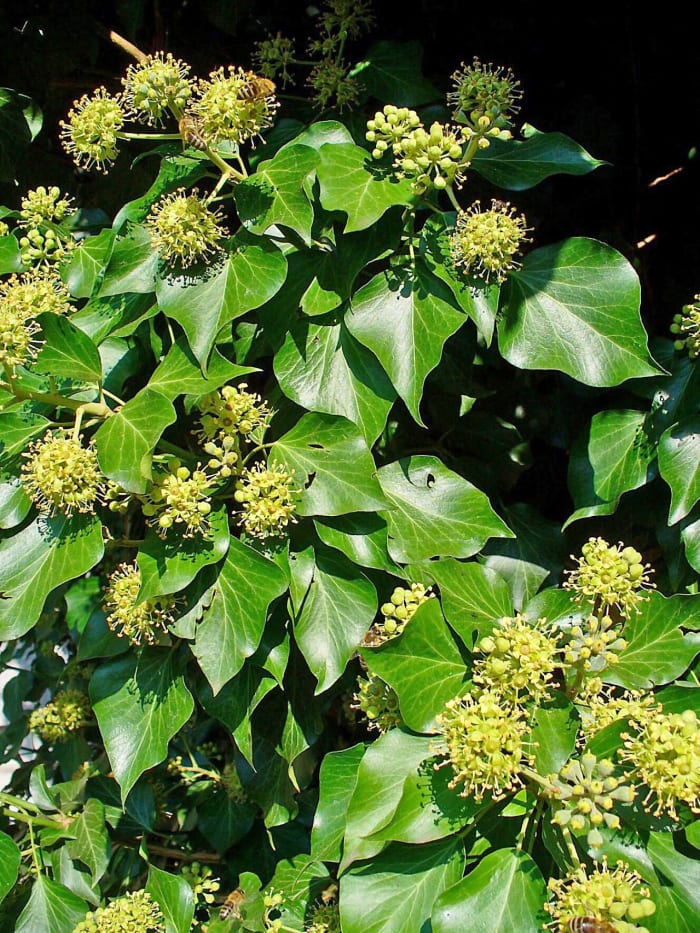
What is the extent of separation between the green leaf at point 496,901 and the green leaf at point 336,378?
0.92m

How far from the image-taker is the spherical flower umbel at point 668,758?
138 centimetres

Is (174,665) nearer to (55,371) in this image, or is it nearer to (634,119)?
(55,371)

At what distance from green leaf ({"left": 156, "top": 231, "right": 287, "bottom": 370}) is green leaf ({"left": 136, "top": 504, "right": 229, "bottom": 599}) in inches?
14.5

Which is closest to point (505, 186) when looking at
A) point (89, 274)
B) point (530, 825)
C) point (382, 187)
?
point (382, 187)

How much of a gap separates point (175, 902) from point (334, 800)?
0.63 meters

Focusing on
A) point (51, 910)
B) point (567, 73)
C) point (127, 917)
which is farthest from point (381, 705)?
point (567, 73)

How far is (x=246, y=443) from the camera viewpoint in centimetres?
201

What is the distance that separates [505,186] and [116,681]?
1.54 m

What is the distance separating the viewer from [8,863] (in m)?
2.14

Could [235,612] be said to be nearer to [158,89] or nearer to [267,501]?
[267,501]

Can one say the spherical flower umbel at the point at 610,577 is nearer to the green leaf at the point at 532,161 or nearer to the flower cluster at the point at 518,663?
the flower cluster at the point at 518,663

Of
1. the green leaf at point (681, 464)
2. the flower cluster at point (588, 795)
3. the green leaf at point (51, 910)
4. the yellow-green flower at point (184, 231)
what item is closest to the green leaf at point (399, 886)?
the flower cluster at point (588, 795)

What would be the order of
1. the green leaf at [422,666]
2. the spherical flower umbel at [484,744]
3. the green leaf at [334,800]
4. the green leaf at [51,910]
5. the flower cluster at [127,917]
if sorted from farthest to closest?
the green leaf at [51,910] → the flower cluster at [127,917] → the green leaf at [334,800] → the green leaf at [422,666] → the spherical flower umbel at [484,744]

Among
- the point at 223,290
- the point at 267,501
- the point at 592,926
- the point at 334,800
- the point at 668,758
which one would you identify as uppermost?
the point at 223,290
